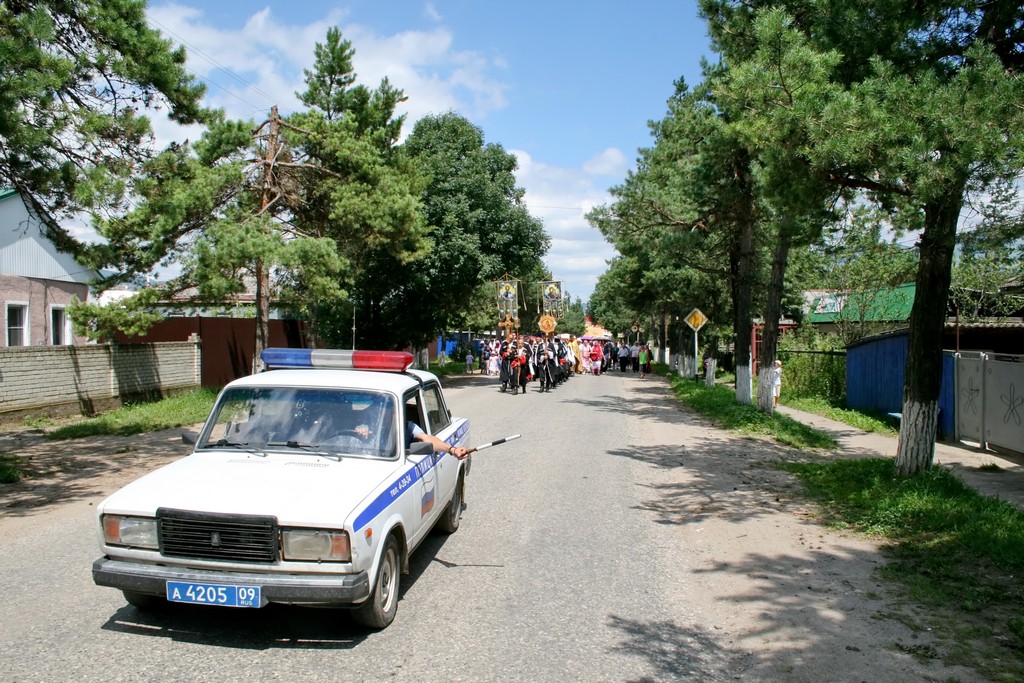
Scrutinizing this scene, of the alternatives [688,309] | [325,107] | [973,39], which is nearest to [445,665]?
[973,39]

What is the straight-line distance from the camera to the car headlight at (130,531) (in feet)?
15.4

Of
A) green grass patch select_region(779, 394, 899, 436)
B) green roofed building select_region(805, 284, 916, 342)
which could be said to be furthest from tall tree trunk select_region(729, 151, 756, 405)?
green roofed building select_region(805, 284, 916, 342)

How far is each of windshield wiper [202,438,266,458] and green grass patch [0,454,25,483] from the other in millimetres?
5822

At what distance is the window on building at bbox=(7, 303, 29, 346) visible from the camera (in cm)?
2048

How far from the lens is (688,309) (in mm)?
38438

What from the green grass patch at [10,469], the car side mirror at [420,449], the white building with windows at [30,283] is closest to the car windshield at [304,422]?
the car side mirror at [420,449]

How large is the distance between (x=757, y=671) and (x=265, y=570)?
2882mm

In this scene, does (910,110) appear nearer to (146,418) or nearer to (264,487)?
(264,487)

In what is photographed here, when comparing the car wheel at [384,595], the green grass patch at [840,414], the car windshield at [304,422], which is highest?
the car windshield at [304,422]

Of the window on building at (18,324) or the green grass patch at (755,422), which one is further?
the window on building at (18,324)

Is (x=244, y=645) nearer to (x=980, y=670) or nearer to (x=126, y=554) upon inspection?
(x=126, y=554)

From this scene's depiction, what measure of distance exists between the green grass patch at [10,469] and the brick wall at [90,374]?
175 inches

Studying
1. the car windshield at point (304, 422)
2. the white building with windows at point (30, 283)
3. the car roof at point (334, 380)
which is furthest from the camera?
the white building with windows at point (30, 283)

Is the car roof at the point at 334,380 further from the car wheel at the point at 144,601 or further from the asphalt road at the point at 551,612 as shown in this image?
the car wheel at the point at 144,601
